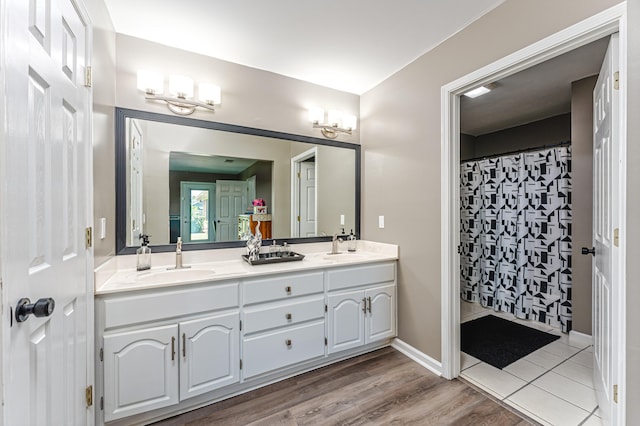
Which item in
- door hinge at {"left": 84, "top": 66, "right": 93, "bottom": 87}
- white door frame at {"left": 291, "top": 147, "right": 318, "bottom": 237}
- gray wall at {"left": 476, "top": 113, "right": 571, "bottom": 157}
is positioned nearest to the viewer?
door hinge at {"left": 84, "top": 66, "right": 93, "bottom": 87}

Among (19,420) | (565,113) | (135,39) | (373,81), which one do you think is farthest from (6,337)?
(565,113)

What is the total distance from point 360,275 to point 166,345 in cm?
144

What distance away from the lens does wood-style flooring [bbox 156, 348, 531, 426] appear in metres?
1.66

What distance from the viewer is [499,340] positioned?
2648 millimetres

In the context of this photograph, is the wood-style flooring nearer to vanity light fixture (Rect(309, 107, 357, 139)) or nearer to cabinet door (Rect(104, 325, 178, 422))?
cabinet door (Rect(104, 325, 178, 422))

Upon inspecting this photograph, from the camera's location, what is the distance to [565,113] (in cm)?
338

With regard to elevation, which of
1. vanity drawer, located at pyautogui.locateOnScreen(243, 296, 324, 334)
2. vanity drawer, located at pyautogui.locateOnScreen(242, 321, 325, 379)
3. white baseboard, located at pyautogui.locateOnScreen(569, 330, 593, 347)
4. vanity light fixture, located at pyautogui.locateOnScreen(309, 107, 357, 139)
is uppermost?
vanity light fixture, located at pyautogui.locateOnScreen(309, 107, 357, 139)

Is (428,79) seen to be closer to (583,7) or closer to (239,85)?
(583,7)

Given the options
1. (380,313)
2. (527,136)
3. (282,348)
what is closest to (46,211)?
(282,348)

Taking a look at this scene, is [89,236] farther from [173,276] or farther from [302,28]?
[302,28]

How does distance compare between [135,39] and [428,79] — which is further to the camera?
[428,79]

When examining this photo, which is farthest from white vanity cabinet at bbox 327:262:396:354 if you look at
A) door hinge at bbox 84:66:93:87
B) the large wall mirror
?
door hinge at bbox 84:66:93:87

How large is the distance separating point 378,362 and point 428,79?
232 centimetres

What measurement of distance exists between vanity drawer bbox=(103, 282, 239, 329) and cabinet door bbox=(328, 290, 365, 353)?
0.79 m
